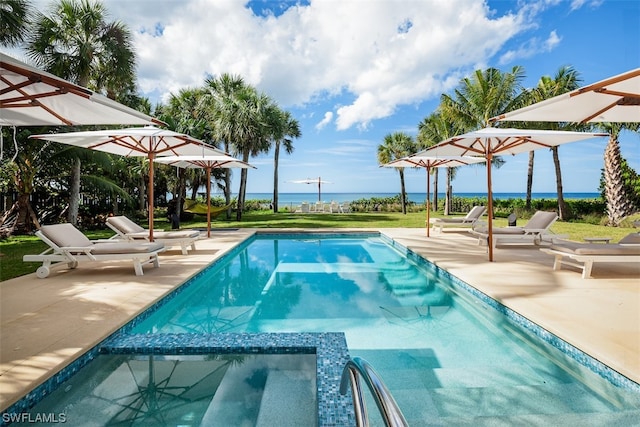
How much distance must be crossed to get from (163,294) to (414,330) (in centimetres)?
353

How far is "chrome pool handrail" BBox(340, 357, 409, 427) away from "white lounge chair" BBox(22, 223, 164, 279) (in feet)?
17.8

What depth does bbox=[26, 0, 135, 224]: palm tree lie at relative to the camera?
468 inches

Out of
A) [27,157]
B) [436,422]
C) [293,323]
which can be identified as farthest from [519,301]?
[27,157]

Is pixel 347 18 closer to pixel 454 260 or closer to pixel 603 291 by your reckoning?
pixel 454 260

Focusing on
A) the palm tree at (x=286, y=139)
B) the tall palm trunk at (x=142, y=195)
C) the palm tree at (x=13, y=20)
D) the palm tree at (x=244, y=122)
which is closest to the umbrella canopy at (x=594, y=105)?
the palm tree at (x=13, y=20)

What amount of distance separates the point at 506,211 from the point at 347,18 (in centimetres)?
1850

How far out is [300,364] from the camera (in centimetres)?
339

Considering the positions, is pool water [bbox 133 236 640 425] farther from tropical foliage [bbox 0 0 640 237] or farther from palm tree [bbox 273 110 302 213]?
palm tree [bbox 273 110 302 213]

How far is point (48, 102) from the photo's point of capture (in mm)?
4512

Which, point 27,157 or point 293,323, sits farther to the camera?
point 27,157

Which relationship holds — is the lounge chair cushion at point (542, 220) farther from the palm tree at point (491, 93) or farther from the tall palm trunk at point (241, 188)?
the tall palm trunk at point (241, 188)

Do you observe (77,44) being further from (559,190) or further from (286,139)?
(559,190)

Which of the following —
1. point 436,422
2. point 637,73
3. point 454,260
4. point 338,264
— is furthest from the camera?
point 338,264

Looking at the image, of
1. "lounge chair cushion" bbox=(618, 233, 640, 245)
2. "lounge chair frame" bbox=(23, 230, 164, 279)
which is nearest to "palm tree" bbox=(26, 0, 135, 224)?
"lounge chair frame" bbox=(23, 230, 164, 279)
